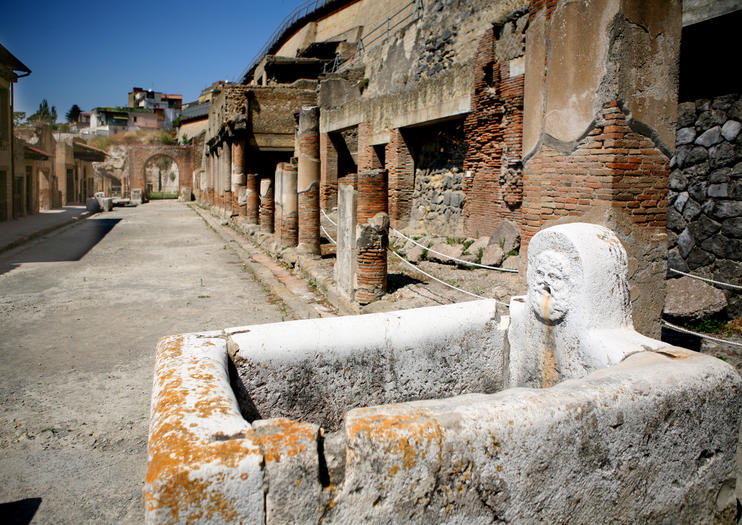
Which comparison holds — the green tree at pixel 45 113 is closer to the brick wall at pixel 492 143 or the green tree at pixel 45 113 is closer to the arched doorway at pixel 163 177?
the arched doorway at pixel 163 177

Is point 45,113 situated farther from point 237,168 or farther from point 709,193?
point 709,193

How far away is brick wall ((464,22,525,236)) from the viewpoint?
9.10m

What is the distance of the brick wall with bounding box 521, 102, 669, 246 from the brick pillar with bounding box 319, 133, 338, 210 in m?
12.2

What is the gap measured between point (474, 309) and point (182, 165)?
38963 mm

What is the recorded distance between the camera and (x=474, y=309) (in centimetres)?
270

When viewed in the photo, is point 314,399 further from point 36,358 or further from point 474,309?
point 36,358

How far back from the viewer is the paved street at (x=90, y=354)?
9.66 feet

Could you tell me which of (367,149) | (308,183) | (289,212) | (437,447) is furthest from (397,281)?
(367,149)

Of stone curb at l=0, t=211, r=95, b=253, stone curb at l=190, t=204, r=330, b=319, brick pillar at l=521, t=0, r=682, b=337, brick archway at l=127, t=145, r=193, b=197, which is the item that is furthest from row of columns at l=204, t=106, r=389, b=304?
brick archway at l=127, t=145, r=193, b=197

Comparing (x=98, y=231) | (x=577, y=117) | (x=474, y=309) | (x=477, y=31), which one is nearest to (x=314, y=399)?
(x=474, y=309)

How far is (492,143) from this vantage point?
9.70m

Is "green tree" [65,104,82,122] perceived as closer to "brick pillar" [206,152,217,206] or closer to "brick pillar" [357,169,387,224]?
"brick pillar" [206,152,217,206]

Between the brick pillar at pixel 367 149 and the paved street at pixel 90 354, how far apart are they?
4422 millimetres

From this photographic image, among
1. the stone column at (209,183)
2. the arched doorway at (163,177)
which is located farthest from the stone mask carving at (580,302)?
the arched doorway at (163,177)
